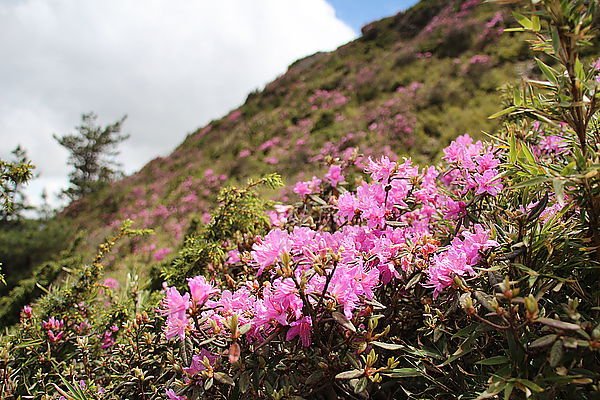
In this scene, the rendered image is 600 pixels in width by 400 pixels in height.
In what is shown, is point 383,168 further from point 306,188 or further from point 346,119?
point 346,119

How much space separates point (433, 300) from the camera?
1083mm

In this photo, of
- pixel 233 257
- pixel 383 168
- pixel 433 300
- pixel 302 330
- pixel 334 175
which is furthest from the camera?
pixel 334 175

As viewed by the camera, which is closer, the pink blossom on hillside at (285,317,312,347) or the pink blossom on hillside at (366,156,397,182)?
the pink blossom on hillside at (285,317,312,347)

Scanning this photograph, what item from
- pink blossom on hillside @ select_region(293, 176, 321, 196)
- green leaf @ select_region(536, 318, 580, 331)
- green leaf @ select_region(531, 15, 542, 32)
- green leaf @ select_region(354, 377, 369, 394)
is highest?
green leaf @ select_region(531, 15, 542, 32)

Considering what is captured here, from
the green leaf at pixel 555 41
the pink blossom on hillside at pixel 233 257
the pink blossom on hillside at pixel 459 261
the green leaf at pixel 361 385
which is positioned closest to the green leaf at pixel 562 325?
the pink blossom on hillside at pixel 459 261

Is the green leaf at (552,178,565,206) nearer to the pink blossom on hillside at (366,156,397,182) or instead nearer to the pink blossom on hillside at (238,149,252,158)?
the pink blossom on hillside at (366,156,397,182)

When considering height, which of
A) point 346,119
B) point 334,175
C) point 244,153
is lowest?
point 334,175

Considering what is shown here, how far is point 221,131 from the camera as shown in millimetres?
14625

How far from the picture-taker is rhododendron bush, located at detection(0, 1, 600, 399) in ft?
2.56

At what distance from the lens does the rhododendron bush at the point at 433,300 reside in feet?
2.56

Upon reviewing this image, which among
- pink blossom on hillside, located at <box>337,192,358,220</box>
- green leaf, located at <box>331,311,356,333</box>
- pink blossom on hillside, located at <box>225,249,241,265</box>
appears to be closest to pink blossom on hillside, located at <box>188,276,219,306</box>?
green leaf, located at <box>331,311,356,333</box>

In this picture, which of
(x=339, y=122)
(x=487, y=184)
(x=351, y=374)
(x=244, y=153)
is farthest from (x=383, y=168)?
(x=244, y=153)

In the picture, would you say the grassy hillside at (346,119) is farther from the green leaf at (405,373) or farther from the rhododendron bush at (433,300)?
the green leaf at (405,373)

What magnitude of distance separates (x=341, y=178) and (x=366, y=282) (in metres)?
0.91
